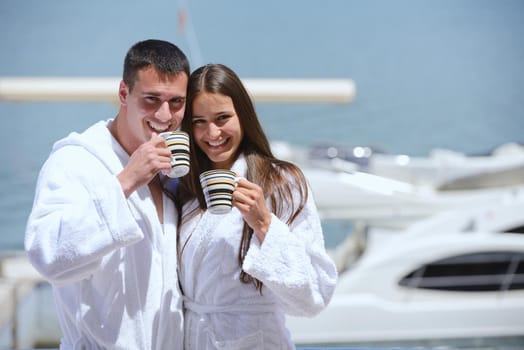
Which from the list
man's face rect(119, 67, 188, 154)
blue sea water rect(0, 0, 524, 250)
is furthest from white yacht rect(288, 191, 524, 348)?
blue sea water rect(0, 0, 524, 250)

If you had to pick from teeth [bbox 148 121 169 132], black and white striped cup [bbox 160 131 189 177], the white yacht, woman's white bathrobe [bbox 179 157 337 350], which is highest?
teeth [bbox 148 121 169 132]

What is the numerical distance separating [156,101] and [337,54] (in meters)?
22.4

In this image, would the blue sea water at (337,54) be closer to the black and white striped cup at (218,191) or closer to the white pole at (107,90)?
the white pole at (107,90)

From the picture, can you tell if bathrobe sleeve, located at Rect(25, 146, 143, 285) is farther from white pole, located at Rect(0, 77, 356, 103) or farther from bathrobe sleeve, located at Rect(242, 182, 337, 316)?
white pole, located at Rect(0, 77, 356, 103)

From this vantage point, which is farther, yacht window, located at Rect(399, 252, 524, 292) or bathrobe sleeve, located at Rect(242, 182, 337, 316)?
yacht window, located at Rect(399, 252, 524, 292)

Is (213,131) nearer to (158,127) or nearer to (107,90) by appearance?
(158,127)

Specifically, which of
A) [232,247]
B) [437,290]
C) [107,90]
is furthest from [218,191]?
[437,290]

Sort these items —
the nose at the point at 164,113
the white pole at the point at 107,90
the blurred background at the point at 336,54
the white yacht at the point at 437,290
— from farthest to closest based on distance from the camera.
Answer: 1. the blurred background at the point at 336,54
2. the white yacht at the point at 437,290
3. the white pole at the point at 107,90
4. the nose at the point at 164,113

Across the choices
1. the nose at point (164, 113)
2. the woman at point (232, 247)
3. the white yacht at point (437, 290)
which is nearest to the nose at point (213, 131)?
the woman at point (232, 247)

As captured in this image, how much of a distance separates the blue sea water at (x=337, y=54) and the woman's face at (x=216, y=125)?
17.1 meters

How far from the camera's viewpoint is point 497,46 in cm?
2241

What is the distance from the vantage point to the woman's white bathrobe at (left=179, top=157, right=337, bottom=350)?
1.19 m

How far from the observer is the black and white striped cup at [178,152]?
1061 mm

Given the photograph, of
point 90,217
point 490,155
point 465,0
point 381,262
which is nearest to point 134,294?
point 90,217
